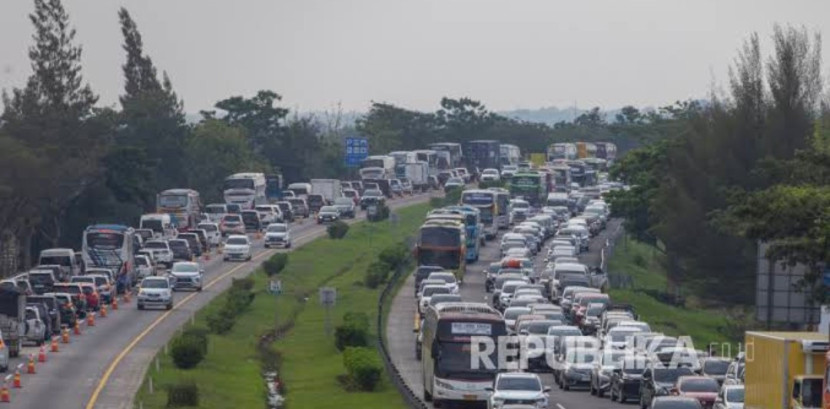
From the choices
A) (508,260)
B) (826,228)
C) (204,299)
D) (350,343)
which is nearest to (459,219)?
(508,260)

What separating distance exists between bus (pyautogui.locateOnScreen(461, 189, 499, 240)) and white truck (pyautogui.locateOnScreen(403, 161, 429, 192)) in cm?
4595

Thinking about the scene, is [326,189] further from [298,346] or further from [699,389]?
[699,389]

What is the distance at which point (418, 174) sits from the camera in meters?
173

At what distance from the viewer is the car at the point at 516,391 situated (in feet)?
156

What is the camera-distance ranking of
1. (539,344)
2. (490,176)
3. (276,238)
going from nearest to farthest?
1. (539,344)
2. (276,238)
3. (490,176)

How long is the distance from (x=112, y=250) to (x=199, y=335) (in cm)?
2497

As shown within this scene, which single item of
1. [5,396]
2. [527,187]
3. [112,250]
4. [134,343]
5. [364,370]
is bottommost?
[134,343]

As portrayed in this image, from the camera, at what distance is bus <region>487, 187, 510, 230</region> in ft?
426

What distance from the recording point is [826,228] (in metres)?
50.1

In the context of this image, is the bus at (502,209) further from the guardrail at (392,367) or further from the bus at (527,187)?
the guardrail at (392,367)

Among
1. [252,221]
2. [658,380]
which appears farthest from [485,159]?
[658,380]

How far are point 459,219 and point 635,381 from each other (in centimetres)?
4728

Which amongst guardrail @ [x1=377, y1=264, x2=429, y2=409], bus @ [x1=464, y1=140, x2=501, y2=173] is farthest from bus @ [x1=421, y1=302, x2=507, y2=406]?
bus @ [x1=464, y1=140, x2=501, y2=173]

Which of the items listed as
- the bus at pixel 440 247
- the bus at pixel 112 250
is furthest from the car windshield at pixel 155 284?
the bus at pixel 440 247
